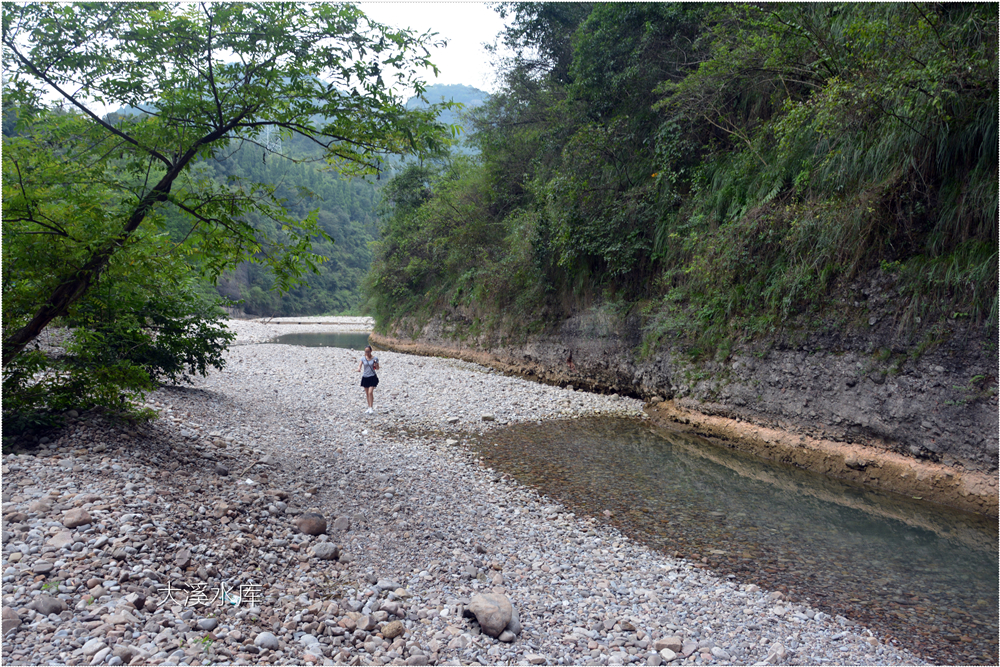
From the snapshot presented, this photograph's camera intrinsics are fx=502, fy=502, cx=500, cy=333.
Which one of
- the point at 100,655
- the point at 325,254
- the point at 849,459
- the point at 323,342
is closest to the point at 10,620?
the point at 100,655

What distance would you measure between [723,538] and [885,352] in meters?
4.55

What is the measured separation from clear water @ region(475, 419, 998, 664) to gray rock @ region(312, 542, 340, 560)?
342 cm

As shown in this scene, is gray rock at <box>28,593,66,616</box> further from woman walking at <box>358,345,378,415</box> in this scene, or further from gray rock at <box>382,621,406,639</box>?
woman walking at <box>358,345,378,415</box>

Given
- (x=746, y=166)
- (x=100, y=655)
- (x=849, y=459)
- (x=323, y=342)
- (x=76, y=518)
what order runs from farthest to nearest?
(x=323, y=342) → (x=746, y=166) → (x=849, y=459) → (x=76, y=518) → (x=100, y=655)

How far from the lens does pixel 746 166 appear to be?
37.4 ft

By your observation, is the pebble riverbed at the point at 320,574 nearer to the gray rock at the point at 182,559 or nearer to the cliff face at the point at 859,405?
the gray rock at the point at 182,559

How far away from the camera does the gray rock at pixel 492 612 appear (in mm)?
4008

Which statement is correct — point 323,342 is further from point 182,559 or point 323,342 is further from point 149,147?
point 182,559

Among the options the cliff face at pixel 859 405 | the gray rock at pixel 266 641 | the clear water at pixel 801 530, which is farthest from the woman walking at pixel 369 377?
the gray rock at pixel 266 641

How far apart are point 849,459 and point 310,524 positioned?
8274 mm

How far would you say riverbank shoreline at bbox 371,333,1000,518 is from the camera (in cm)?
682

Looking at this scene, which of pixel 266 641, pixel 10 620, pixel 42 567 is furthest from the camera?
pixel 42 567

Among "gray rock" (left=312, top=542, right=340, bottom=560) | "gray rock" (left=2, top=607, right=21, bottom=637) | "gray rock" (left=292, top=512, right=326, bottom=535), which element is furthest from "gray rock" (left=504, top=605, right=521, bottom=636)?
"gray rock" (left=2, top=607, right=21, bottom=637)

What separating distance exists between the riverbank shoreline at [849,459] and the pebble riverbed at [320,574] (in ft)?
13.2
